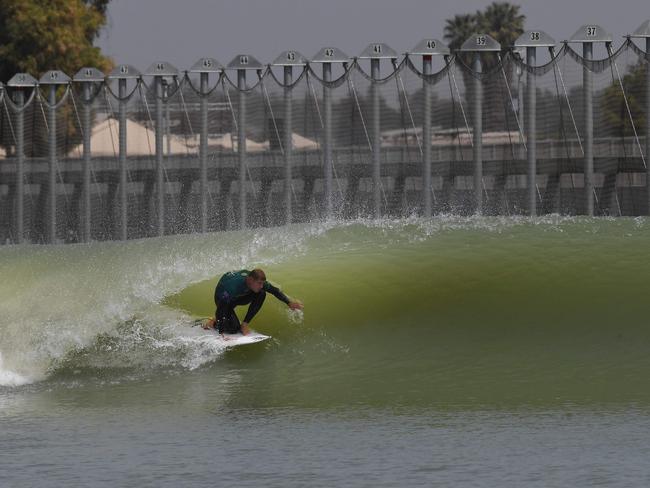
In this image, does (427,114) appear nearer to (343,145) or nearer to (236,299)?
(343,145)

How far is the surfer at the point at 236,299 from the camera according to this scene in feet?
62.1

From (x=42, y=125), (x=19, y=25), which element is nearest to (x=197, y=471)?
(x=42, y=125)

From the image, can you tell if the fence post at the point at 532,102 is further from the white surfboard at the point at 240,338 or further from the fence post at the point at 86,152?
the white surfboard at the point at 240,338

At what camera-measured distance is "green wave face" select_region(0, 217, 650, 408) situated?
17.3 meters

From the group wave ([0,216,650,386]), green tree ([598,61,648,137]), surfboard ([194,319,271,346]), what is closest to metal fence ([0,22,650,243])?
green tree ([598,61,648,137])

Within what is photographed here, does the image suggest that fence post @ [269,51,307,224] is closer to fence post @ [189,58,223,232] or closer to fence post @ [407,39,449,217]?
fence post @ [189,58,223,232]

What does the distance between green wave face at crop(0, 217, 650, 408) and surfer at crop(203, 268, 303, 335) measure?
0.38m

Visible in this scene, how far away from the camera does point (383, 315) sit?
20.8 m

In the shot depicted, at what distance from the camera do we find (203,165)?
38.0 meters

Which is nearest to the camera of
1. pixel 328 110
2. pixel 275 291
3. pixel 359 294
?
pixel 275 291

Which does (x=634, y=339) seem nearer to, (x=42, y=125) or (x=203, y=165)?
(x=203, y=165)

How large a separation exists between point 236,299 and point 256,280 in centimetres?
54

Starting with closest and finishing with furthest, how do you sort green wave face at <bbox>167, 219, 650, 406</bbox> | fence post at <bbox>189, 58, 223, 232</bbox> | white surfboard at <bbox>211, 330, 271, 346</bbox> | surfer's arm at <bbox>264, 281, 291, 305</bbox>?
green wave face at <bbox>167, 219, 650, 406</bbox>
surfer's arm at <bbox>264, 281, 291, 305</bbox>
white surfboard at <bbox>211, 330, 271, 346</bbox>
fence post at <bbox>189, 58, 223, 232</bbox>

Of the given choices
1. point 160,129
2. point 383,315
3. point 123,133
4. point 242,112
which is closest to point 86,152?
point 123,133
